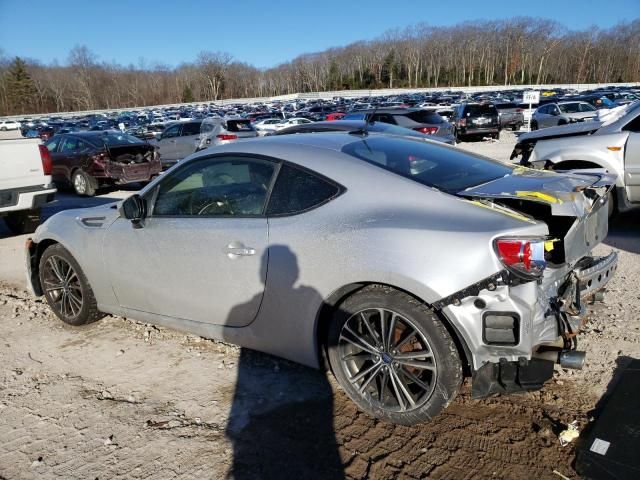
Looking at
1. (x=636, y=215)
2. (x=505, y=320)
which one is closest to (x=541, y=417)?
(x=505, y=320)

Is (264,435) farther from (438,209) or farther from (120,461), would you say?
(438,209)

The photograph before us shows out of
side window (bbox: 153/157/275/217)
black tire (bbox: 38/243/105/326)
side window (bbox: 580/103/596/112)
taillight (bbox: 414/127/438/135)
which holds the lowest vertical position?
black tire (bbox: 38/243/105/326)

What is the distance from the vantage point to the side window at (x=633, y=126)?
21.4ft

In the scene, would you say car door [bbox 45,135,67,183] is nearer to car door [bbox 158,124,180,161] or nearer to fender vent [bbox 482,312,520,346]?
car door [bbox 158,124,180,161]

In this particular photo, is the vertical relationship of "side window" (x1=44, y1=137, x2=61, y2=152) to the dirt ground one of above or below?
above

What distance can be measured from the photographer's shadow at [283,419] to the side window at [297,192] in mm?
258

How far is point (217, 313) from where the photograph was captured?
3328 millimetres

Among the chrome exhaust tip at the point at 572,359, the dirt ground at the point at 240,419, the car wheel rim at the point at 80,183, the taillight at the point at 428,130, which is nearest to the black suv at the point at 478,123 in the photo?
the taillight at the point at 428,130

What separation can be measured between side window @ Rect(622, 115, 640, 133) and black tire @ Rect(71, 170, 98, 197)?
11.2 metres

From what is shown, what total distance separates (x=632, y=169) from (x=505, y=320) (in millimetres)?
5150

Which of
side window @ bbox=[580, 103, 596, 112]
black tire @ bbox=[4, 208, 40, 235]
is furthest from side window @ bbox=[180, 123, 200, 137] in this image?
side window @ bbox=[580, 103, 596, 112]

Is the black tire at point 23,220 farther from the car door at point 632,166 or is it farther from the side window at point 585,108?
the side window at point 585,108

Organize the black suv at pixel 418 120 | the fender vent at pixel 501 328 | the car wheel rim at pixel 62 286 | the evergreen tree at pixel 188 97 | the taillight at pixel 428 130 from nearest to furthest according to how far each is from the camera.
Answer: the fender vent at pixel 501 328 < the car wheel rim at pixel 62 286 < the taillight at pixel 428 130 < the black suv at pixel 418 120 < the evergreen tree at pixel 188 97

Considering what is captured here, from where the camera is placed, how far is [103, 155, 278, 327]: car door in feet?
10.3
